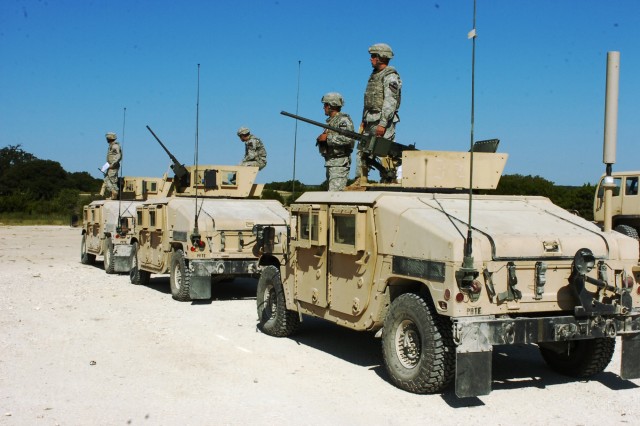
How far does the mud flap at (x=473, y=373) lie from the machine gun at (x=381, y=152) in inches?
135

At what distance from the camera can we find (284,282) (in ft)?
32.2

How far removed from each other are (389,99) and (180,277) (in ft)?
18.1

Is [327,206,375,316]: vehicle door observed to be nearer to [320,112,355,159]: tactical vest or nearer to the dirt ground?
the dirt ground

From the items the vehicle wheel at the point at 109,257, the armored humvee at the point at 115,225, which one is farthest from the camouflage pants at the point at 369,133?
the vehicle wheel at the point at 109,257

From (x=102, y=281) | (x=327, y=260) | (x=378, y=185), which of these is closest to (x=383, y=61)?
(x=378, y=185)

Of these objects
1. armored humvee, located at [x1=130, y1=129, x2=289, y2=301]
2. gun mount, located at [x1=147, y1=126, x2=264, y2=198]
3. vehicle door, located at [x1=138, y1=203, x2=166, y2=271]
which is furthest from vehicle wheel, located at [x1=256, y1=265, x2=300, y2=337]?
gun mount, located at [x1=147, y1=126, x2=264, y2=198]

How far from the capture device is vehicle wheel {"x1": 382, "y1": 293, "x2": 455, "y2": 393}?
691cm

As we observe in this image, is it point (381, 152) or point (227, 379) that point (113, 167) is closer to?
point (381, 152)

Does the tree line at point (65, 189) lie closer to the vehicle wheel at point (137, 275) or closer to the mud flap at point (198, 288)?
the mud flap at point (198, 288)

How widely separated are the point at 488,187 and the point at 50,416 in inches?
199

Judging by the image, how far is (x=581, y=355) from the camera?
7.91 m

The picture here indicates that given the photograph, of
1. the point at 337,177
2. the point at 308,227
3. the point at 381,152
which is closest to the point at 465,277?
the point at 308,227

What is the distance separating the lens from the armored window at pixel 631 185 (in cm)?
2003

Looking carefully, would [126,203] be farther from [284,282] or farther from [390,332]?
[390,332]
